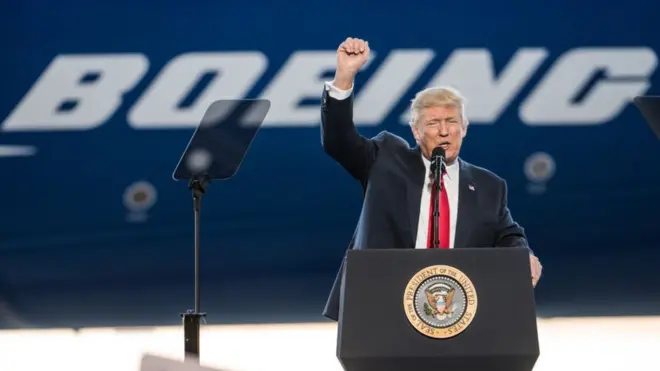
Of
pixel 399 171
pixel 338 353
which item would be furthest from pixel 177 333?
pixel 338 353

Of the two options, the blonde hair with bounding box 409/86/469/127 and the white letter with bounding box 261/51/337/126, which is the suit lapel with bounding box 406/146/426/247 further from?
the white letter with bounding box 261/51/337/126

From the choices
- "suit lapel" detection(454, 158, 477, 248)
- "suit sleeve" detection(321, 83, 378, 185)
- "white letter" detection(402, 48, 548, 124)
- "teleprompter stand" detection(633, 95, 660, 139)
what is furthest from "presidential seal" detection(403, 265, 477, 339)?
"white letter" detection(402, 48, 548, 124)

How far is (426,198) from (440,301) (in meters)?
0.82

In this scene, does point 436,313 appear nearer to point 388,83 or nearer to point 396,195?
point 396,195

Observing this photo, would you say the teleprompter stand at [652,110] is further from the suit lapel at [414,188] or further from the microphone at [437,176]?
the microphone at [437,176]

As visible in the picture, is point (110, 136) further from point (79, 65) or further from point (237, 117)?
point (237, 117)

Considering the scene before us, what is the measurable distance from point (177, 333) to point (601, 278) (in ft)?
7.77

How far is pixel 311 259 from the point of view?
231 inches

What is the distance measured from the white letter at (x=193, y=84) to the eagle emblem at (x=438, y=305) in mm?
3889

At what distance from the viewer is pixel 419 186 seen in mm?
2869

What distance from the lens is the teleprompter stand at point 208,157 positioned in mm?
4051

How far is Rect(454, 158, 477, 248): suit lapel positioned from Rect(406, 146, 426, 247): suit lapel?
11 centimetres

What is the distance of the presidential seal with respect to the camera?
205 centimetres

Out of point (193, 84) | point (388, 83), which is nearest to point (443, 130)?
point (388, 83)
